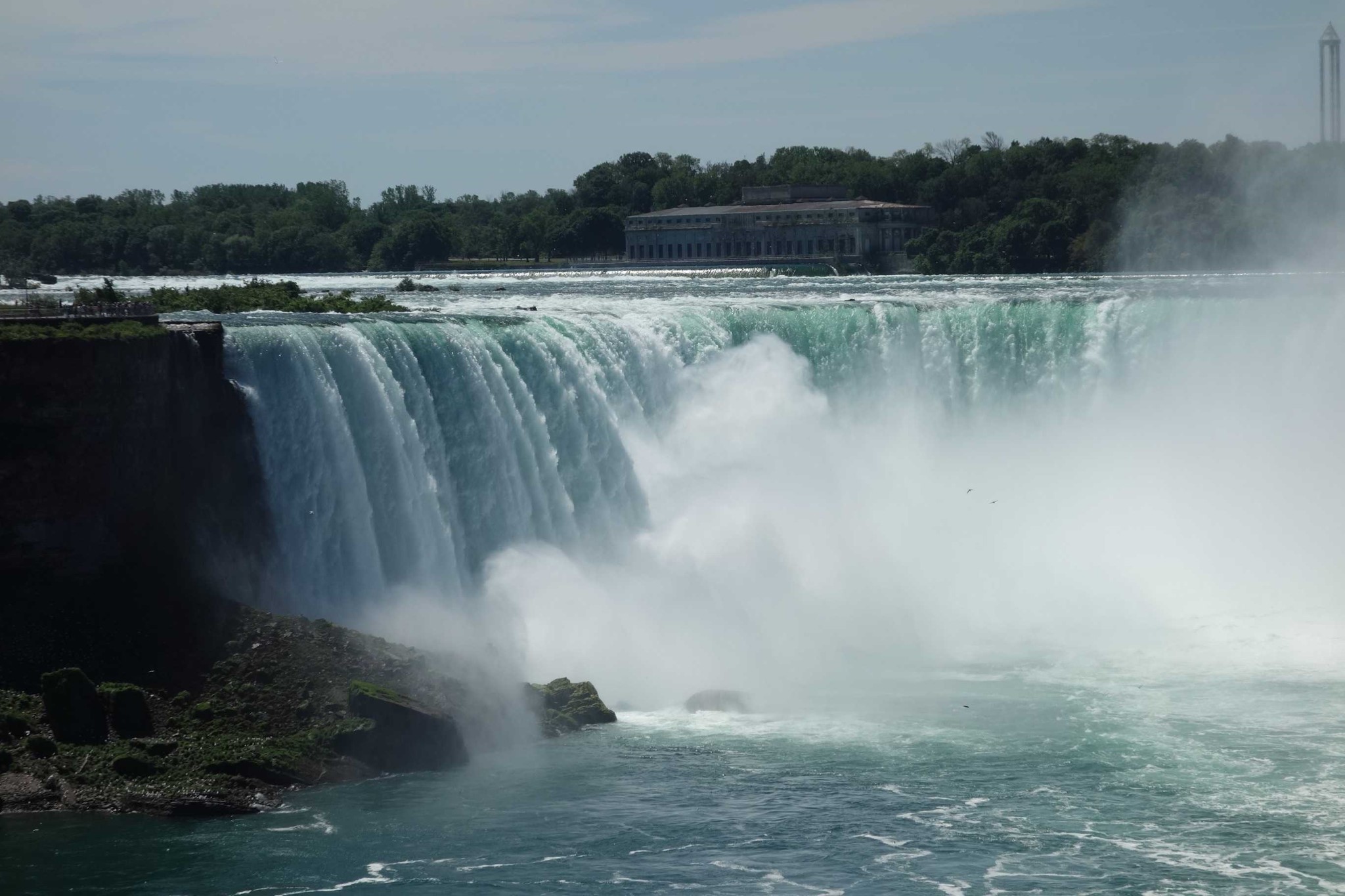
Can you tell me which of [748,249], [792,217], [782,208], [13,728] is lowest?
[13,728]

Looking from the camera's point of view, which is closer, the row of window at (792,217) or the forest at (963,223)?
the forest at (963,223)

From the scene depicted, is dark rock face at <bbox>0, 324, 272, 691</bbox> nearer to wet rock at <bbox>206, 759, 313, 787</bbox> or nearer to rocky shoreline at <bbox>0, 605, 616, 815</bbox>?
rocky shoreline at <bbox>0, 605, 616, 815</bbox>

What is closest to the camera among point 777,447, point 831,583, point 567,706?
point 567,706

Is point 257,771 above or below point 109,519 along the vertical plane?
below

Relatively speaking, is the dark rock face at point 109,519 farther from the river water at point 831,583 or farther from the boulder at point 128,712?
the river water at point 831,583

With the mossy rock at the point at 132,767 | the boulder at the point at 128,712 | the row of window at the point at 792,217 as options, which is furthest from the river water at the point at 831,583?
the row of window at the point at 792,217

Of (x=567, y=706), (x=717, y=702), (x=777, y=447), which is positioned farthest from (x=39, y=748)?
(x=777, y=447)

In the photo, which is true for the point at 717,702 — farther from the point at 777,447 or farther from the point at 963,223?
the point at 963,223

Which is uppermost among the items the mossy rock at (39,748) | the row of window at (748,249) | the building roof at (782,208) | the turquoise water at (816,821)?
the building roof at (782,208)

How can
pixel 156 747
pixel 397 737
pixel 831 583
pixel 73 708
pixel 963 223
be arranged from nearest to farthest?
pixel 156 747, pixel 73 708, pixel 397 737, pixel 831 583, pixel 963 223
